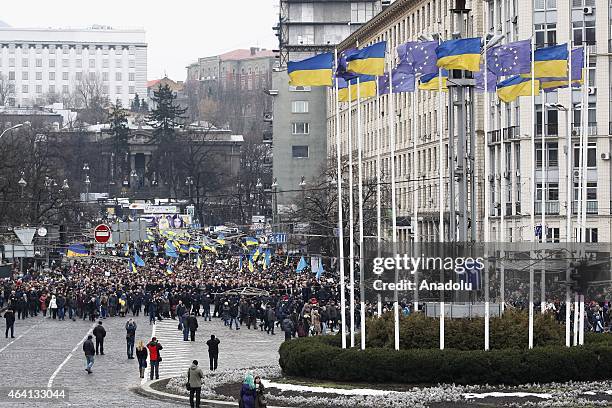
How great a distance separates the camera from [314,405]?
116 feet

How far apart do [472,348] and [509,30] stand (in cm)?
4341

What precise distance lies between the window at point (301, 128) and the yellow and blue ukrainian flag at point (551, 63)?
109m

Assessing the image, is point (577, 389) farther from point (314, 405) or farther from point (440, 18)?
point (440, 18)

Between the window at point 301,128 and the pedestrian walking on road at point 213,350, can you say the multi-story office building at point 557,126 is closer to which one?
the pedestrian walking on road at point 213,350

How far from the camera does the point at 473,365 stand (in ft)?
122

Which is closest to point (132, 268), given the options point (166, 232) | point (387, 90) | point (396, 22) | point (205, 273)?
point (205, 273)

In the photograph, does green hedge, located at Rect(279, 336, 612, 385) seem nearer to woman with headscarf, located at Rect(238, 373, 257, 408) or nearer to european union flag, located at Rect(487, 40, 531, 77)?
woman with headscarf, located at Rect(238, 373, 257, 408)

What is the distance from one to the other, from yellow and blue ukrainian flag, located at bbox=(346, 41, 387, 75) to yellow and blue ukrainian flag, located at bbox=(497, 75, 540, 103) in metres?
3.76

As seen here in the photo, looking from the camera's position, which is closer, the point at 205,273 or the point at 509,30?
the point at 509,30

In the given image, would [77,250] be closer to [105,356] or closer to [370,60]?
[105,356]

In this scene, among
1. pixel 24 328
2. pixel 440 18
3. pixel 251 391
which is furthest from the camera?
pixel 440 18

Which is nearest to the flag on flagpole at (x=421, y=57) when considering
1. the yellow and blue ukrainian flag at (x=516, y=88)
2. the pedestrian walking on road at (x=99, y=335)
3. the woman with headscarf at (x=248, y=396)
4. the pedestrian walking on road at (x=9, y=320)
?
the yellow and blue ukrainian flag at (x=516, y=88)

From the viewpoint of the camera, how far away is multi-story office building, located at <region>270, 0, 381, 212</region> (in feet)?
498

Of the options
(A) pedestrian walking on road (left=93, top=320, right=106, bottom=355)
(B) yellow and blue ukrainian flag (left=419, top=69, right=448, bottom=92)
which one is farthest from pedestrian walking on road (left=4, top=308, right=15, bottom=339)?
(B) yellow and blue ukrainian flag (left=419, top=69, right=448, bottom=92)
